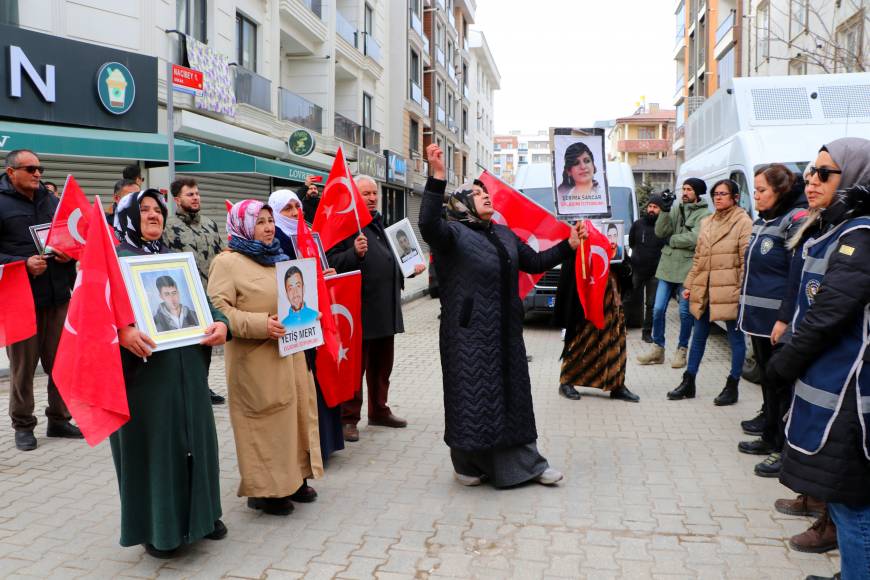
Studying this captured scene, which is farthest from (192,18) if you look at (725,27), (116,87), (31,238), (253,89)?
(725,27)

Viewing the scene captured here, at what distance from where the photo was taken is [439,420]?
633 centimetres

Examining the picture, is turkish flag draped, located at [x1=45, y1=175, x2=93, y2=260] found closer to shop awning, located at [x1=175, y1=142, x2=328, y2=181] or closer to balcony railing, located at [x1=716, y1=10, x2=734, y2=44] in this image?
shop awning, located at [x1=175, y1=142, x2=328, y2=181]

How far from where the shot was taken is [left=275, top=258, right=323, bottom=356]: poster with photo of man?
3949 millimetres

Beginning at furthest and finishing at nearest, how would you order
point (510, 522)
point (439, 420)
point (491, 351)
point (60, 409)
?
point (439, 420), point (60, 409), point (491, 351), point (510, 522)

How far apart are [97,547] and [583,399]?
14.8 feet

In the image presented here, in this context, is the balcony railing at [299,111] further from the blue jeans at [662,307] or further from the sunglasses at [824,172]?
the sunglasses at [824,172]

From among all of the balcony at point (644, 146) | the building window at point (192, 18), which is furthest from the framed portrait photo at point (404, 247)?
the balcony at point (644, 146)

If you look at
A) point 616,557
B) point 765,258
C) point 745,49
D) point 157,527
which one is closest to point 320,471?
point 157,527

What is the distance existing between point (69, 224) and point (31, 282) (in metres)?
0.96

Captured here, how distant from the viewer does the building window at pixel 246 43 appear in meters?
17.6

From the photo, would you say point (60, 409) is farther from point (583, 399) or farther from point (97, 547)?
point (583, 399)

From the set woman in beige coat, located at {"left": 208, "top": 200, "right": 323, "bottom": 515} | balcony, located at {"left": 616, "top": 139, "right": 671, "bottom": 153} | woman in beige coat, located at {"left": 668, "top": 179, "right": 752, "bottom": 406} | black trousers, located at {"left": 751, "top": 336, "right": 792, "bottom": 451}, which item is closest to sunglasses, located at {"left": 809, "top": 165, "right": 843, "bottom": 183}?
black trousers, located at {"left": 751, "top": 336, "right": 792, "bottom": 451}

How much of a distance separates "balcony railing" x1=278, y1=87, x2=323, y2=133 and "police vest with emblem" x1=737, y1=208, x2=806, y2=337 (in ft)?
53.1

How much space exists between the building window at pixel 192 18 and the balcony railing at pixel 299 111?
A: 406 cm
